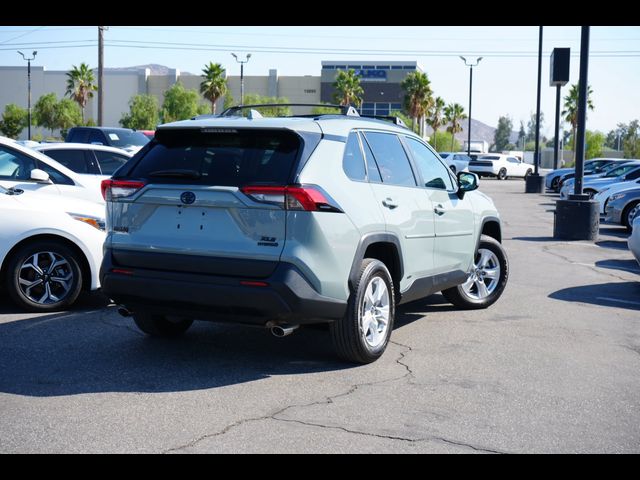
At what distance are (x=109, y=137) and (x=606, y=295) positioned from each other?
14998 mm

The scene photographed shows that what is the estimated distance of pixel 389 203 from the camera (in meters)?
6.44

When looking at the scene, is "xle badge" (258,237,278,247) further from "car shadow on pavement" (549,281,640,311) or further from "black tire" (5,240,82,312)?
"car shadow on pavement" (549,281,640,311)

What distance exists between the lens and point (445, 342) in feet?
23.2

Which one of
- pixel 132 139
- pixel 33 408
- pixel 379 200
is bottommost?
pixel 33 408

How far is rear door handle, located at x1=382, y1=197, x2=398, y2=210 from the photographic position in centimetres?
638

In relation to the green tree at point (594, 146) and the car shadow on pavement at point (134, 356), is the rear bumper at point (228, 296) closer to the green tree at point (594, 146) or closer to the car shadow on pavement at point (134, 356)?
the car shadow on pavement at point (134, 356)

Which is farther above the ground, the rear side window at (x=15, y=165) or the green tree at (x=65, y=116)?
the green tree at (x=65, y=116)

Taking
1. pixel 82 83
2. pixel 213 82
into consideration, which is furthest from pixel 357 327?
pixel 82 83

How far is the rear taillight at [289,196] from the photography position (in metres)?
5.46

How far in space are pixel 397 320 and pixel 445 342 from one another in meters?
1.00

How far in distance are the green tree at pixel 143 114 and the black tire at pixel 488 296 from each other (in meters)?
85.8

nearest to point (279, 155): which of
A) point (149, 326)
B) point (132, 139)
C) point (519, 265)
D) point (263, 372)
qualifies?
point (263, 372)

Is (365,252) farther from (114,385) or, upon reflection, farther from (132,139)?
(132,139)

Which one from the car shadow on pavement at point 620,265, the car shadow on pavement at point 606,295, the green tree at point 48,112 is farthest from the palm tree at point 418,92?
the car shadow on pavement at point 606,295
